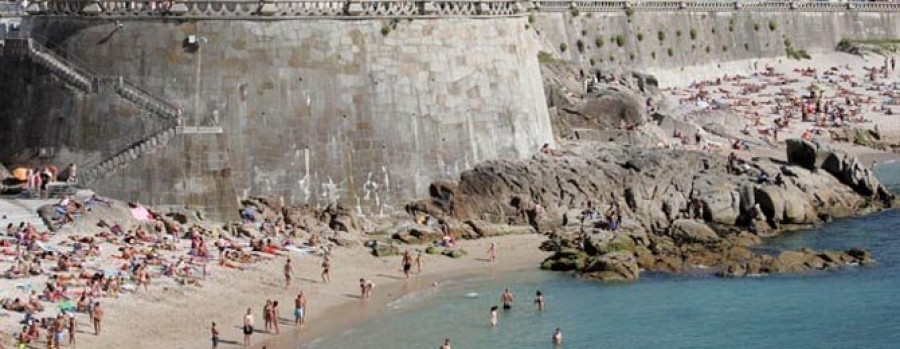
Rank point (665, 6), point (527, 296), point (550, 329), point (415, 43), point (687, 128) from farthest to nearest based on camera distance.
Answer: point (665, 6)
point (687, 128)
point (415, 43)
point (527, 296)
point (550, 329)

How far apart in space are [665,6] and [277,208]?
47.0 metres

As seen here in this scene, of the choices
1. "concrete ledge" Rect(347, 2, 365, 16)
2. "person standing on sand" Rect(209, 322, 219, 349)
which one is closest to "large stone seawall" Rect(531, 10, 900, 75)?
"concrete ledge" Rect(347, 2, 365, 16)

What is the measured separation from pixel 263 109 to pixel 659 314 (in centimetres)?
1646

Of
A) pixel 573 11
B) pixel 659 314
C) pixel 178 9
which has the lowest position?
pixel 659 314

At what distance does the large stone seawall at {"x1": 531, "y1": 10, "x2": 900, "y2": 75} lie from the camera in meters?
96.1

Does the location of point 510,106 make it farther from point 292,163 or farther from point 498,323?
point 498,323

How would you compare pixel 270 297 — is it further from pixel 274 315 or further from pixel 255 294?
pixel 274 315

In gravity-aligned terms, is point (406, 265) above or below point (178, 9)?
below

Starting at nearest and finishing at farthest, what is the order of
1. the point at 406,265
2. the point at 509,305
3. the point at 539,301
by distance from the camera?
the point at 509,305 < the point at 539,301 < the point at 406,265

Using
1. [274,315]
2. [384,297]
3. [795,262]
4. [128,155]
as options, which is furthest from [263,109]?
[795,262]

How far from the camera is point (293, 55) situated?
6247 cm

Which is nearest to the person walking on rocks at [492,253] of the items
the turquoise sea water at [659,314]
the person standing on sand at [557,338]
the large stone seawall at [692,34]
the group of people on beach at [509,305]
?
the turquoise sea water at [659,314]

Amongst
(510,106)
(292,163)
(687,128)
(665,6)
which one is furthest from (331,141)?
(665,6)

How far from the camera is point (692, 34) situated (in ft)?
342
